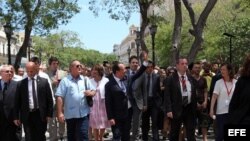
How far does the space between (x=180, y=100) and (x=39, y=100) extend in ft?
9.00

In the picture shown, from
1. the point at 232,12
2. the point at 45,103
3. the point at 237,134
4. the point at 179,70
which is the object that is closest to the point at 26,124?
the point at 45,103

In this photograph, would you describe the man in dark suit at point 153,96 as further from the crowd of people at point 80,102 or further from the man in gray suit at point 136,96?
the crowd of people at point 80,102

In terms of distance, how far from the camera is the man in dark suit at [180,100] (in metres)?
10.0

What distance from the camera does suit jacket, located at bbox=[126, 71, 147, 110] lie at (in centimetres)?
1196

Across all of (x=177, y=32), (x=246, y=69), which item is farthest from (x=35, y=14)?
(x=246, y=69)

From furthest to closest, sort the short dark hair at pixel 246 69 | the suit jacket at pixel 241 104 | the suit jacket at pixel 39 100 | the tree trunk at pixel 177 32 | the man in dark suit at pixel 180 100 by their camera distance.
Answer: the tree trunk at pixel 177 32
the man in dark suit at pixel 180 100
the suit jacket at pixel 39 100
the short dark hair at pixel 246 69
the suit jacket at pixel 241 104

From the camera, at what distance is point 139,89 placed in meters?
12.0

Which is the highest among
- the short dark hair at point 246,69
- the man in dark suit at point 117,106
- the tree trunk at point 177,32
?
the tree trunk at point 177,32

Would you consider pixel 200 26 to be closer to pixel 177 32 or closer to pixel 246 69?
pixel 177 32

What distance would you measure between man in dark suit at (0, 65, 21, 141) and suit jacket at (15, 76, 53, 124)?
13cm

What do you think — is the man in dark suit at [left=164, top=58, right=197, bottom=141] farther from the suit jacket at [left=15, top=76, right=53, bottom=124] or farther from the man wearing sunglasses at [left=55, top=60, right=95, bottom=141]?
the suit jacket at [left=15, top=76, right=53, bottom=124]

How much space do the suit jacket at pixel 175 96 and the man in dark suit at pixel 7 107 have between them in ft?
9.84

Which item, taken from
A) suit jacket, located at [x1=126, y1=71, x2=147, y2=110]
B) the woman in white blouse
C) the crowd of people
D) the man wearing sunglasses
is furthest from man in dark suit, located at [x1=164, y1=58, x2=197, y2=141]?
suit jacket, located at [x1=126, y1=71, x2=147, y2=110]

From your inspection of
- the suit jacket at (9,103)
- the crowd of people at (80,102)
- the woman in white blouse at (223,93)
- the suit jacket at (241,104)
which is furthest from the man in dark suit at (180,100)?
the suit jacket at (241,104)
